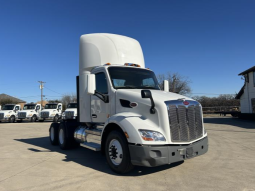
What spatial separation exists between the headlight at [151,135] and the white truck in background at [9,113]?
26279 mm

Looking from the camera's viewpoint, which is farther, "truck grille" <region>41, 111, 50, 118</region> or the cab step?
"truck grille" <region>41, 111, 50, 118</region>

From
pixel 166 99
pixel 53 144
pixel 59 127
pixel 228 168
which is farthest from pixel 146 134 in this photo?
pixel 53 144

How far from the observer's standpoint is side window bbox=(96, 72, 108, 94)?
6.05 metres

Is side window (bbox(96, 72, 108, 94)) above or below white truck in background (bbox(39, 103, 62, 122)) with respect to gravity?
above

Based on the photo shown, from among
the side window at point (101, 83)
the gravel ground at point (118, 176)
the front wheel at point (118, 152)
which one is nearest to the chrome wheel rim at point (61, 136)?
the gravel ground at point (118, 176)

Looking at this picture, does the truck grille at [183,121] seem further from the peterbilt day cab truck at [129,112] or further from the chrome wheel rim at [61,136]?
the chrome wheel rim at [61,136]

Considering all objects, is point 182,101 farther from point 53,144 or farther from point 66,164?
point 53,144

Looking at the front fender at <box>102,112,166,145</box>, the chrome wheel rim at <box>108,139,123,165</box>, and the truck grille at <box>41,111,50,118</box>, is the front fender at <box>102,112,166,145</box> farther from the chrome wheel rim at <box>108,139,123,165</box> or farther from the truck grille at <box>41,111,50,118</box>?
the truck grille at <box>41,111,50,118</box>

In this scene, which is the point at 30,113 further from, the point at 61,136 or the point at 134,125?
the point at 134,125

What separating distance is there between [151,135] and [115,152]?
1.10 meters

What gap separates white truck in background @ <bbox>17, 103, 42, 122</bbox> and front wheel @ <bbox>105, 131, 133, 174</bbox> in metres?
24.4

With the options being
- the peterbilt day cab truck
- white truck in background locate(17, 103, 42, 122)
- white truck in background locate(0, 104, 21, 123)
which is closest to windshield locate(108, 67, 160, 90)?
the peterbilt day cab truck

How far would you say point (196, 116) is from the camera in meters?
5.20

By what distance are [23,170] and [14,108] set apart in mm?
24490
